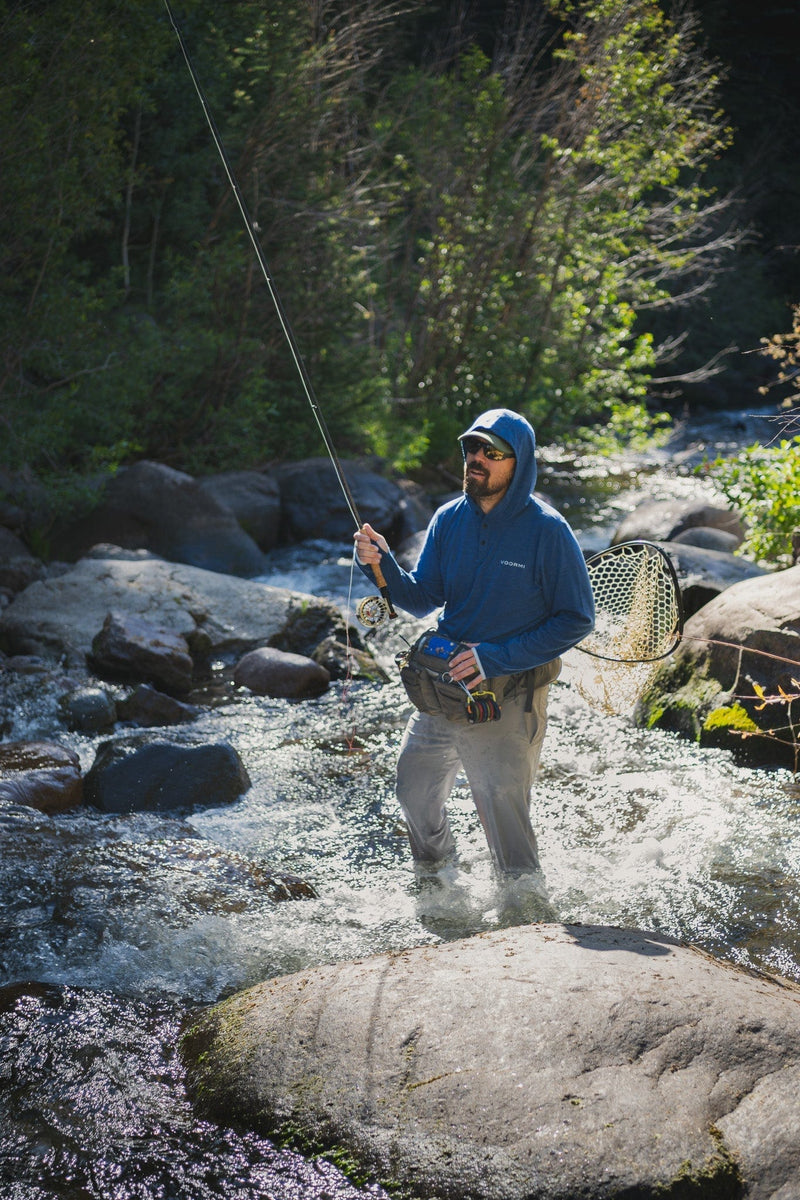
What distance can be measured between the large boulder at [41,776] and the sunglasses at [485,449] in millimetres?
2921

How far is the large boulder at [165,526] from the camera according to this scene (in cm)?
1111

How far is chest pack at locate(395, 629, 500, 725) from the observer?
4.03 metres

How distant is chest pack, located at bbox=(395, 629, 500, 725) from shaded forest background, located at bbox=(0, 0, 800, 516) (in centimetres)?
637

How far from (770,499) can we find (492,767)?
499 centimetres

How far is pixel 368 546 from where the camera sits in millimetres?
4242

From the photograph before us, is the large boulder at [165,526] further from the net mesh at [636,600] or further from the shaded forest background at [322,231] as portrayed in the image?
the net mesh at [636,600]

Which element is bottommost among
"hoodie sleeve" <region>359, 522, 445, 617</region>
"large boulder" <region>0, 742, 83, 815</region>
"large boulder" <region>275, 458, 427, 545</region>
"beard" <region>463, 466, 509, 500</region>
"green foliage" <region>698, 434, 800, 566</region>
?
"large boulder" <region>275, 458, 427, 545</region>

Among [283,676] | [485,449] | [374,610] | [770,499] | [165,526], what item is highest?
[485,449]

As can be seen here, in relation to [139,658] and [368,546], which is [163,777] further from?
[368,546]

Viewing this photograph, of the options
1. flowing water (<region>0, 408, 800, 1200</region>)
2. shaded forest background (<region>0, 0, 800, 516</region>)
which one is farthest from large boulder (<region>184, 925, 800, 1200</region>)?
shaded forest background (<region>0, 0, 800, 516</region>)

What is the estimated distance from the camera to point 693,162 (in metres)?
15.1

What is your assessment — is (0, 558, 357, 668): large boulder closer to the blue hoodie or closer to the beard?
the blue hoodie

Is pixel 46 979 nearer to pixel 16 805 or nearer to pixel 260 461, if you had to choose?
pixel 16 805

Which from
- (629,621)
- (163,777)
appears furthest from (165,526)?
(629,621)
